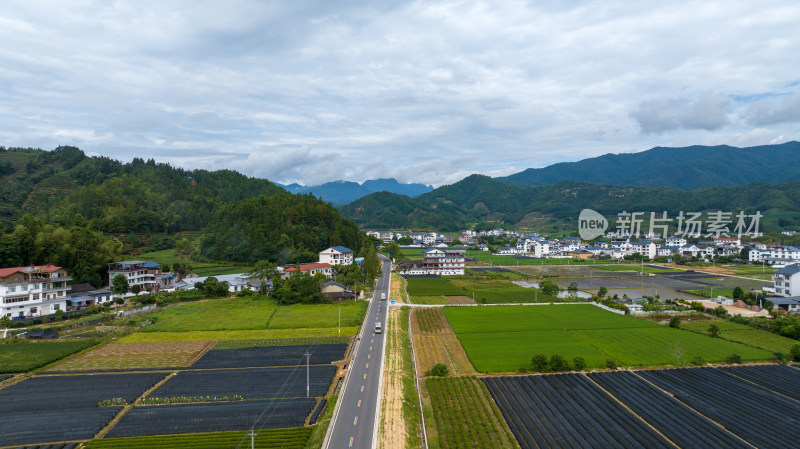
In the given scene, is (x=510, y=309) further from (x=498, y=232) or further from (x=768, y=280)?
(x=498, y=232)

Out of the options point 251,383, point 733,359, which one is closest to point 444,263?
point 733,359

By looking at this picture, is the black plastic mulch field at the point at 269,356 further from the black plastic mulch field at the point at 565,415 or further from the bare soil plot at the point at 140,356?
the black plastic mulch field at the point at 565,415

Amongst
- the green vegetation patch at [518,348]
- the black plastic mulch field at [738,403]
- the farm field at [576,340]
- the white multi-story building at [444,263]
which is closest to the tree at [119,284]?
the farm field at [576,340]

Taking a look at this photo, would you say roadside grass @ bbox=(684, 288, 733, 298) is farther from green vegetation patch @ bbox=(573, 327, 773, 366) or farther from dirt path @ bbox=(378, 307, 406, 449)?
dirt path @ bbox=(378, 307, 406, 449)

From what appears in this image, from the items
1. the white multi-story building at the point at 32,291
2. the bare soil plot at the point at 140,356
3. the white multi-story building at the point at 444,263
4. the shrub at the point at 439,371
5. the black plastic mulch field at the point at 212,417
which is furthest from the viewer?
the white multi-story building at the point at 444,263

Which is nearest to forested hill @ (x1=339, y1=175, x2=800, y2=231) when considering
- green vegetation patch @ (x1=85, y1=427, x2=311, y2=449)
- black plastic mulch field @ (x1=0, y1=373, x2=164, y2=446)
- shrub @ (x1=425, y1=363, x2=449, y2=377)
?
shrub @ (x1=425, y1=363, x2=449, y2=377)

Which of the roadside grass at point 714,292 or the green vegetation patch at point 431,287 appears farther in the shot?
the green vegetation patch at point 431,287
